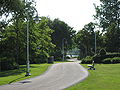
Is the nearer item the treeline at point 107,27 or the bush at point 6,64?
the bush at point 6,64

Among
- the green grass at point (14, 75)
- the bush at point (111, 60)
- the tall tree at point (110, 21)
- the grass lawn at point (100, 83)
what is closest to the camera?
the grass lawn at point (100, 83)

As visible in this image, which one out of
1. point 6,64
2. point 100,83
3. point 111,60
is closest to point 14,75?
point 6,64

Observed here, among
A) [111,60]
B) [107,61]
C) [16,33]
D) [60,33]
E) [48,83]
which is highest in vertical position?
[60,33]

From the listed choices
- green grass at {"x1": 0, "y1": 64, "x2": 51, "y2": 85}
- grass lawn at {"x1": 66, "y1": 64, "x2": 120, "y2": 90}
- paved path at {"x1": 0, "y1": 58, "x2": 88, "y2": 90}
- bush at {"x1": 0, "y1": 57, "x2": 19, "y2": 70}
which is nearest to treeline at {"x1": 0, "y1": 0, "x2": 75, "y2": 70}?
bush at {"x1": 0, "y1": 57, "x2": 19, "y2": 70}

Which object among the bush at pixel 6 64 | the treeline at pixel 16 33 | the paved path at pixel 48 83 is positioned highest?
the treeline at pixel 16 33

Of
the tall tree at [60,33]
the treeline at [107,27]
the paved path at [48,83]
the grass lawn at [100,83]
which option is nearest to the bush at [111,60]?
the treeline at [107,27]

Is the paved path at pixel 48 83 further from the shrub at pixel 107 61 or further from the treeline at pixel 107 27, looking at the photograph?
the treeline at pixel 107 27

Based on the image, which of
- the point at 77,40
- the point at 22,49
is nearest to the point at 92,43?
the point at 77,40

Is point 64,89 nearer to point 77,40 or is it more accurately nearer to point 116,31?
point 116,31

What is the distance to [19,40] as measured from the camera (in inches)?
1362

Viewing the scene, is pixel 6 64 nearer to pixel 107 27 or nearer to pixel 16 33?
pixel 16 33

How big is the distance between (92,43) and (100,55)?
29.5 m

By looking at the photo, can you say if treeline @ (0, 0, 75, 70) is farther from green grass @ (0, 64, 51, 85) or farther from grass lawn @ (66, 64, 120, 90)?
grass lawn @ (66, 64, 120, 90)

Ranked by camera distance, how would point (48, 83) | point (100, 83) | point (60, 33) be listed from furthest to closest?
point (60, 33), point (48, 83), point (100, 83)
